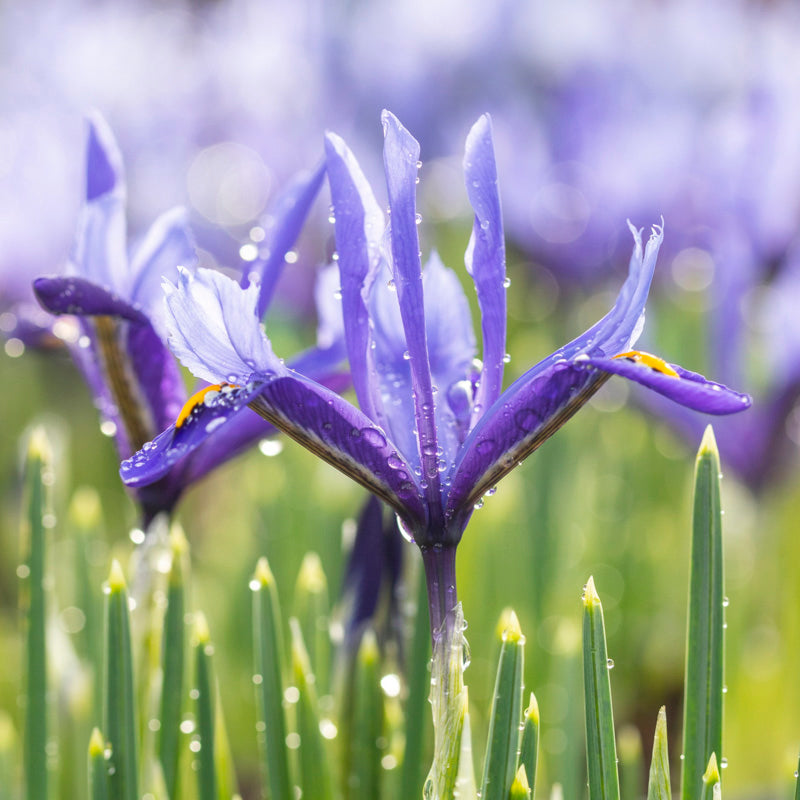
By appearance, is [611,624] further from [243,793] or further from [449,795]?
[449,795]

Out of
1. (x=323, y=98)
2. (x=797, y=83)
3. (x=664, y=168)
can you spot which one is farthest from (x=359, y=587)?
(x=323, y=98)

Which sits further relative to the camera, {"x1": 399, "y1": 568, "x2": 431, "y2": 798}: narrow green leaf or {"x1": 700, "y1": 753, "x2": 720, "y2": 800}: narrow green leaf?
{"x1": 399, "y1": 568, "x2": 431, "y2": 798}: narrow green leaf

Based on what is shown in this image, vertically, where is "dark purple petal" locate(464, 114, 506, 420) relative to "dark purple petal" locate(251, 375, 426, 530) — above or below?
above

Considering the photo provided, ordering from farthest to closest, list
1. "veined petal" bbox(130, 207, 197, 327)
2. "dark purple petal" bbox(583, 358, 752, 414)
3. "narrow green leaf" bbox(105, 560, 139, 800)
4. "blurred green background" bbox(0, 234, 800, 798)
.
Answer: "blurred green background" bbox(0, 234, 800, 798), "veined petal" bbox(130, 207, 197, 327), "narrow green leaf" bbox(105, 560, 139, 800), "dark purple petal" bbox(583, 358, 752, 414)

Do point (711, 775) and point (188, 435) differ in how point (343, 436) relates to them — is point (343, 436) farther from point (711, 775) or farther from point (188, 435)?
point (711, 775)

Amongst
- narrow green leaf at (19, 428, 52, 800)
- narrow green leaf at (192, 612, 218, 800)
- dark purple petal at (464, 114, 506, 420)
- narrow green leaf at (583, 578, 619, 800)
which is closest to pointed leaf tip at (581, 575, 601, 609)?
narrow green leaf at (583, 578, 619, 800)

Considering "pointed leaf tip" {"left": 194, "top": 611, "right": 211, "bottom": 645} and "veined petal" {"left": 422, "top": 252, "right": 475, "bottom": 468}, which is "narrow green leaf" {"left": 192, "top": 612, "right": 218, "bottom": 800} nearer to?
"pointed leaf tip" {"left": 194, "top": 611, "right": 211, "bottom": 645}

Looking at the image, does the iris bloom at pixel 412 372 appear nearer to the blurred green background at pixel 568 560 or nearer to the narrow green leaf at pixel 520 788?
the narrow green leaf at pixel 520 788
